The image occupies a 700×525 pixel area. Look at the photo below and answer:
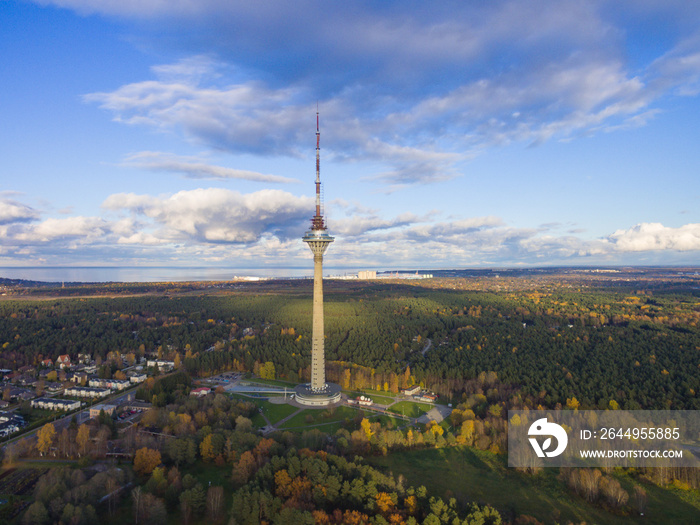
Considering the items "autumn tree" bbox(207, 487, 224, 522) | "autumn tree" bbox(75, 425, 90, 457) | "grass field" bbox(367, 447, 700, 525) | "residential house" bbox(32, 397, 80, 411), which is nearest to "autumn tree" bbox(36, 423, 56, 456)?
"autumn tree" bbox(75, 425, 90, 457)

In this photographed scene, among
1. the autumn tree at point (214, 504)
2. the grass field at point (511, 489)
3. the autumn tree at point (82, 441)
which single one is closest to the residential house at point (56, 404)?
the autumn tree at point (82, 441)

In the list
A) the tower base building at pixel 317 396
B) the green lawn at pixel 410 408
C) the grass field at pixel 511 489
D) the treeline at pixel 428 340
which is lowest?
the grass field at pixel 511 489

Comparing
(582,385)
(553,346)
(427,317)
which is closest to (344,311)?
(427,317)

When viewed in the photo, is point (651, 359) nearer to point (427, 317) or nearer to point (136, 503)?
point (427, 317)

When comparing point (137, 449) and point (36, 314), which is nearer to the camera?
point (137, 449)

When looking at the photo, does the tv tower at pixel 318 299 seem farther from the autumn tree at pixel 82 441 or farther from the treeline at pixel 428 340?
the autumn tree at pixel 82 441

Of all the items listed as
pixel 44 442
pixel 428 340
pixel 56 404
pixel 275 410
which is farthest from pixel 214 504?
pixel 428 340

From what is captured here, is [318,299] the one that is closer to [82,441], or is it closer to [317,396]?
[317,396]
